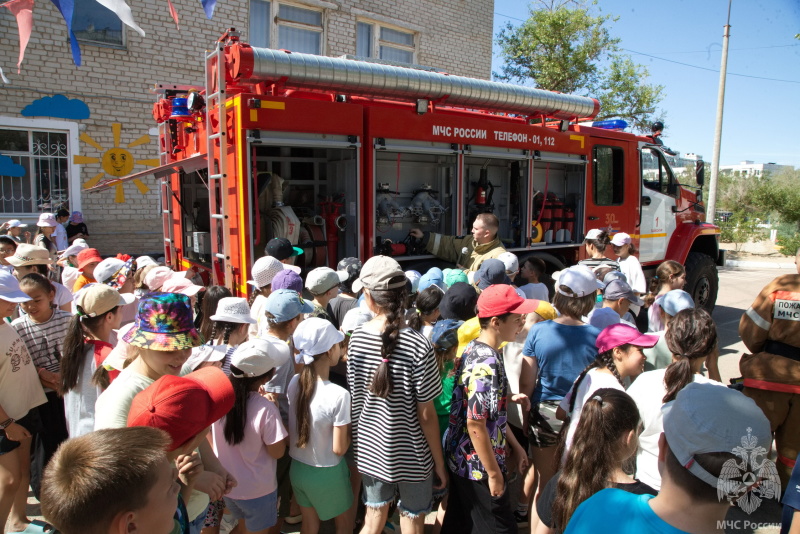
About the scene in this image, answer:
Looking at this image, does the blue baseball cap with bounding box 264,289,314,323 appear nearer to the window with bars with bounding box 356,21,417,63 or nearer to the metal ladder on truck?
the metal ladder on truck

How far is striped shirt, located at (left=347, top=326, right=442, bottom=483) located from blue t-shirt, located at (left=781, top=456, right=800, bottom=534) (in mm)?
1292

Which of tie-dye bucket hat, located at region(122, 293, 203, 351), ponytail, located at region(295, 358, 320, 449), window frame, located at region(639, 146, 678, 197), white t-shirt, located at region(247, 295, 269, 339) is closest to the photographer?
tie-dye bucket hat, located at region(122, 293, 203, 351)

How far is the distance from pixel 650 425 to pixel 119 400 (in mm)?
2030

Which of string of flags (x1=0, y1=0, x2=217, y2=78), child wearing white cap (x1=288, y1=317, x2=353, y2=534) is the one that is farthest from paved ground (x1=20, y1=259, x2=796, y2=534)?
string of flags (x1=0, y1=0, x2=217, y2=78)

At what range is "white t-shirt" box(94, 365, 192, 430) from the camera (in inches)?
73.2

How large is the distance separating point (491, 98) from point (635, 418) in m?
4.72

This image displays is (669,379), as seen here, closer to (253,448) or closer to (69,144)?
(253,448)

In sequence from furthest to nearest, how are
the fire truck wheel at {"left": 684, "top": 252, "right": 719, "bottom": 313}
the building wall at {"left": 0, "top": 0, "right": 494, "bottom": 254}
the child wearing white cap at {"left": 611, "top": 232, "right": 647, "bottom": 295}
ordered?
the building wall at {"left": 0, "top": 0, "right": 494, "bottom": 254} < the fire truck wheel at {"left": 684, "top": 252, "right": 719, "bottom": 313} < the child wearing white cap at {"left": 611, "top": 232, "right": 647, "bottom": 295}

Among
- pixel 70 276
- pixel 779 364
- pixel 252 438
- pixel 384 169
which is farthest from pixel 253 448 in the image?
pixel 384 169

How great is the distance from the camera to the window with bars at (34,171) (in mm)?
9336

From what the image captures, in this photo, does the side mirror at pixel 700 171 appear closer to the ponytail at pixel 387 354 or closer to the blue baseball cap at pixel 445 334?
the blue baseball cap at pixel 445 334

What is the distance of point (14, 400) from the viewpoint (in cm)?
263

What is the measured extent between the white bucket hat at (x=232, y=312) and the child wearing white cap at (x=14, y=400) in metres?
0.90

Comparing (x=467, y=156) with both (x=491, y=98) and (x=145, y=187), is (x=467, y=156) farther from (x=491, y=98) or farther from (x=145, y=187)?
(x=145, y=187)
